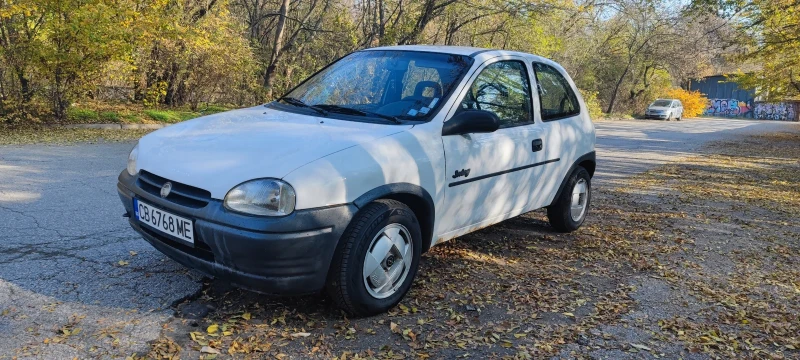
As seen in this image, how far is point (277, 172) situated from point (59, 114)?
469 inches

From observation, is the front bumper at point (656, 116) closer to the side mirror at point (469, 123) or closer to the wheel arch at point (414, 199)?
the side mirror at point (469, 123)

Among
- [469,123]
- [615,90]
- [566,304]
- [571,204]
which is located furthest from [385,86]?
[615,90]

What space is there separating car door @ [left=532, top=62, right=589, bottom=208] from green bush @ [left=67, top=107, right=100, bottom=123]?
11499mm

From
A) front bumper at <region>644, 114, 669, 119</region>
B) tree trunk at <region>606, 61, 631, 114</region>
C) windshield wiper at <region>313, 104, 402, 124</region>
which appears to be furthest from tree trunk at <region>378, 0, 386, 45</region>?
tree trunk at <region>606, 61, 631, 114</region>

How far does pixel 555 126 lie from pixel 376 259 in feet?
7.84

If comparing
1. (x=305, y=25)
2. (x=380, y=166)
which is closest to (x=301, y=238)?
(x=380, y=166)

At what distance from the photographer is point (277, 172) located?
2.89m

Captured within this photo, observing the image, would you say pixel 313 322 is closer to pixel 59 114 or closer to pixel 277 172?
pixel 277 172

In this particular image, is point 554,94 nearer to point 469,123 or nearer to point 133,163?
point 469,123

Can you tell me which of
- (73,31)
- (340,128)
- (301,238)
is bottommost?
(301,238)

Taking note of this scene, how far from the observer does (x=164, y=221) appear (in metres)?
3.17

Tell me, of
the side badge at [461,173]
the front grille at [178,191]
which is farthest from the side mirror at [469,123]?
the front grille at [178,191]

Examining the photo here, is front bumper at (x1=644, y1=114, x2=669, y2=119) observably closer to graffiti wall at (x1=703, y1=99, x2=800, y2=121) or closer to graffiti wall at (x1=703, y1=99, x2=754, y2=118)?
graffiti wall at (x1=703, y1=99, x2=800, y2=121)

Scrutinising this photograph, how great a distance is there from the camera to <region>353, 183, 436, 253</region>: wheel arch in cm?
317
